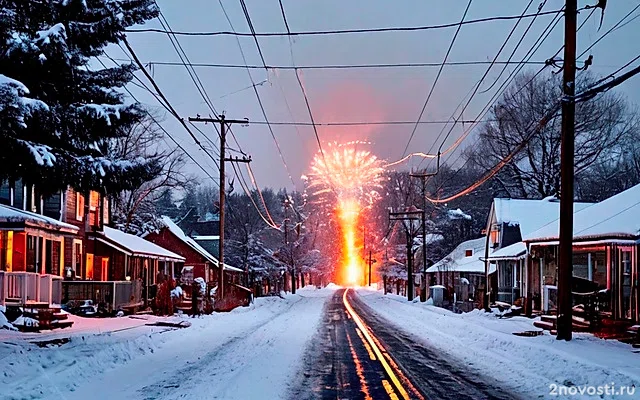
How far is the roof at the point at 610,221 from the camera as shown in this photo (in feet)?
71.3

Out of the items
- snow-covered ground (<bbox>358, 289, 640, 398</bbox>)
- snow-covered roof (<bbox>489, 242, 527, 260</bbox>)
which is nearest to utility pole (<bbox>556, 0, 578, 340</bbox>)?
snow-covered ground (<bbox>358, 289, 640, 398</bbox>)

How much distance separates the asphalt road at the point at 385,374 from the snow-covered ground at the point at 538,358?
0.54 meters

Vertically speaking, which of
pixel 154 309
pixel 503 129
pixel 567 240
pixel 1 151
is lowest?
pixel 154 309

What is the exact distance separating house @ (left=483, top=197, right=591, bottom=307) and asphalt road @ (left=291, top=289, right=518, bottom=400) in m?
26.0

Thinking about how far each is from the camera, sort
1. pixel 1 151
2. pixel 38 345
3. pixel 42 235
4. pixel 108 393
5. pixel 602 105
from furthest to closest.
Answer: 1. pixel 602 105
2. pixel 42 235
3. pixel 38 345
4. pixel 1 151
5. pixel 108 393

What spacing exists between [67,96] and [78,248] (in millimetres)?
22034

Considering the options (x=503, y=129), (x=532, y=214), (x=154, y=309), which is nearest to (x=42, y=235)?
(x=154, y=309)

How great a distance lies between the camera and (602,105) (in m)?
53.4

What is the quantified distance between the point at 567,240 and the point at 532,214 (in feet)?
106

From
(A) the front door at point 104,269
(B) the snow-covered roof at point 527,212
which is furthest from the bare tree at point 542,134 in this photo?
(A) the front door at point 104,269

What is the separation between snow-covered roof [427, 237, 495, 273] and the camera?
54.2m

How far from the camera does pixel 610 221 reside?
2361 cm

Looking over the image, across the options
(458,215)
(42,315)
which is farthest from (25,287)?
(458,215)

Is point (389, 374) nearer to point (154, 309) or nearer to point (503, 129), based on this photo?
point (154, 309)
